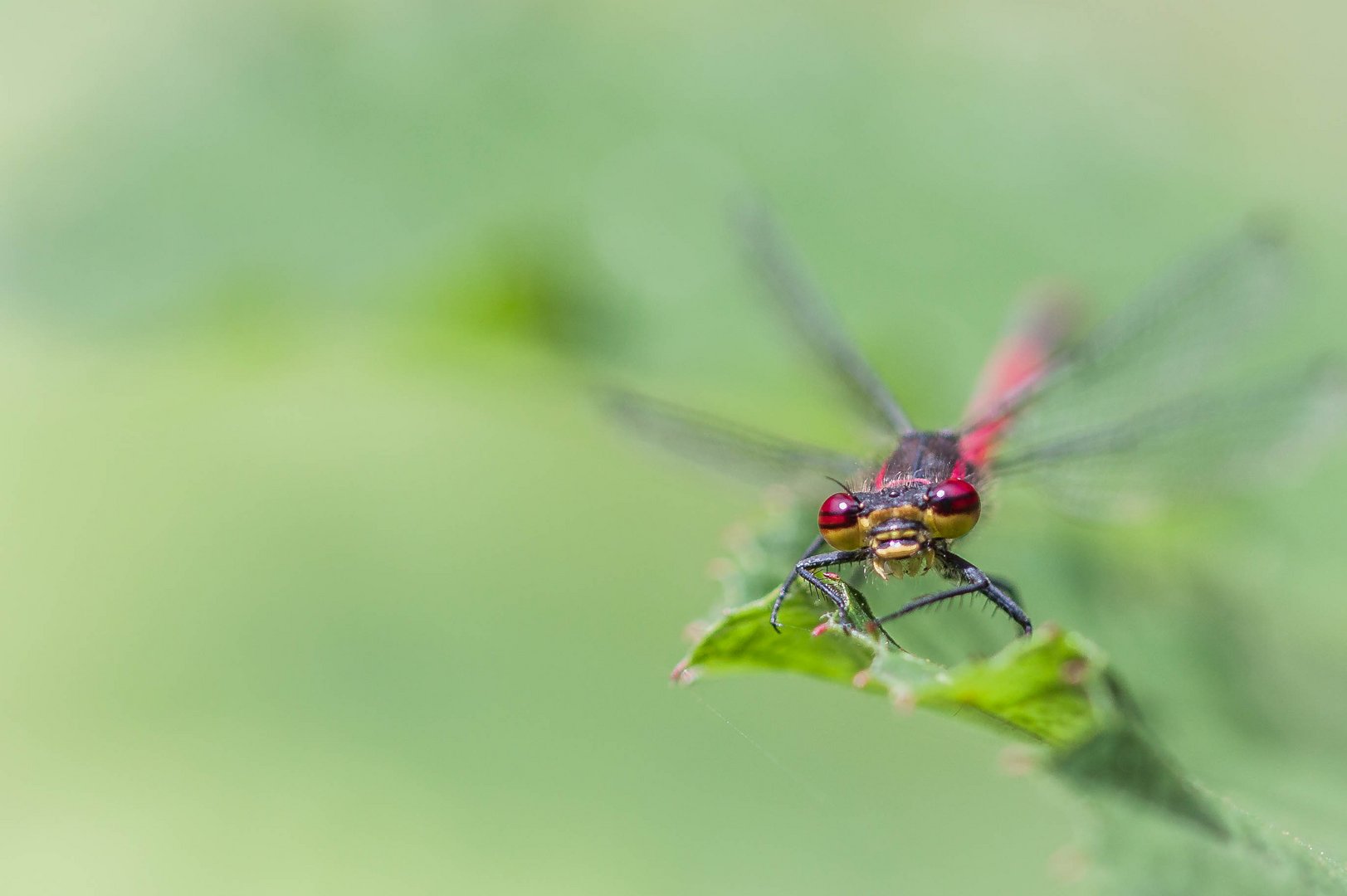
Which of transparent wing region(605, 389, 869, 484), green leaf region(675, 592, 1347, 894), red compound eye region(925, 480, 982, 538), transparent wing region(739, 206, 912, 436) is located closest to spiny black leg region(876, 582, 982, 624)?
red compound eye region(925, 480, 982, 538)

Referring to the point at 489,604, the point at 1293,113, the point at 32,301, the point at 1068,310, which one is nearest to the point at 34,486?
the point at 32,301

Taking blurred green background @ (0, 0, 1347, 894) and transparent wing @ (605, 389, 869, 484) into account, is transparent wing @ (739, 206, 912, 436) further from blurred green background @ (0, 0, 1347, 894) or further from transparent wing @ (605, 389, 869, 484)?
transparent wing @ (605, 389, 869, 484)

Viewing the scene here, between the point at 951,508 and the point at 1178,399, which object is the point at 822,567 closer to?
the point at 951,508

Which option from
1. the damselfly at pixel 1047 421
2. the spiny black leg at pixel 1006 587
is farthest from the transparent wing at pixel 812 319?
the spiny black leg at pixel 1006 587

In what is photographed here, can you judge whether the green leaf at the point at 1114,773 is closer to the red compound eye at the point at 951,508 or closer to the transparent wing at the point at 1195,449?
the red compound eye at the point at 951,508

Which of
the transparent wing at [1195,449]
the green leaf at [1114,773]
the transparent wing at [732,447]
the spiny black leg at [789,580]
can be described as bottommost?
the green leaf at [1114,773]

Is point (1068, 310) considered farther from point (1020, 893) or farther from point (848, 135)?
point (1020, 893)
